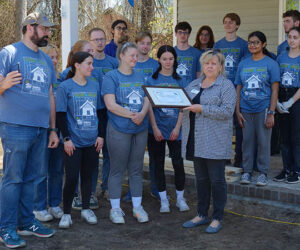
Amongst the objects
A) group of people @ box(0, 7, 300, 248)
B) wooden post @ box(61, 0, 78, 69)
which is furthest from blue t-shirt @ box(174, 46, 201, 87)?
wooden post @ box(61, 0, 78, 69)

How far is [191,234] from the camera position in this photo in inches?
166

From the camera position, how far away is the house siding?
7996 millimetres

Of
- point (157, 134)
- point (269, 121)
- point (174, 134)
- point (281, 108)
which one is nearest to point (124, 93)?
point (157, 134)

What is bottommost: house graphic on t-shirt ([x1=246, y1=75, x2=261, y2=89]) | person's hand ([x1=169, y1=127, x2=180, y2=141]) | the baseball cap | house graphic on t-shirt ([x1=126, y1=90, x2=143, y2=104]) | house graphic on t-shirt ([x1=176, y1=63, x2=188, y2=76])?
person's hand ([x1=169, y1=127, x2=180, y2=141])

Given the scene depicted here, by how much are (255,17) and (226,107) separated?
186 inches

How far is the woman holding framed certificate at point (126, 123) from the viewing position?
4.37 meters

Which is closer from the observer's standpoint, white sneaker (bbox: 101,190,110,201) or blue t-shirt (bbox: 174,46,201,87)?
white sneaker (bbox: 101,190,110,201)

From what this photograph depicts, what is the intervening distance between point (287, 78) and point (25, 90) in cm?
301

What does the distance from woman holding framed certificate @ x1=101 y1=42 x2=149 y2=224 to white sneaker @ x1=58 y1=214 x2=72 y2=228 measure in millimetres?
458

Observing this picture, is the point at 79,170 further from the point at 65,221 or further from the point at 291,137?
the point at 291,137

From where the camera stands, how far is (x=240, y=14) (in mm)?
8328

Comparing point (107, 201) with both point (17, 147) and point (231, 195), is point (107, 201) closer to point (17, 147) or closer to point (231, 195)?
point (231, 195)

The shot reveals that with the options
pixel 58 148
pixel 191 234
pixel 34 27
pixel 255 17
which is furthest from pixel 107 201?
pixel 255 17

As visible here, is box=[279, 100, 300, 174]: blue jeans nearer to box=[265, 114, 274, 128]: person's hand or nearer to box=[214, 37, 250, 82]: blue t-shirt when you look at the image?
box=[265, 114, 274, 128]: person's hand
